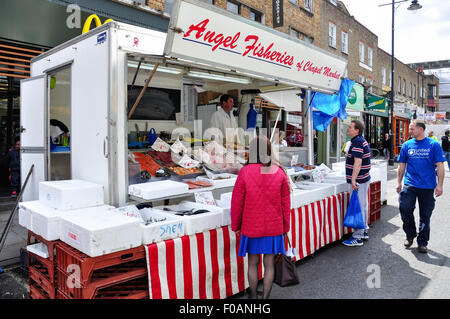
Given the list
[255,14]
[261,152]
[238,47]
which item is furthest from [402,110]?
[261,152]

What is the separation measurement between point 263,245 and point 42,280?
2273 millimetres

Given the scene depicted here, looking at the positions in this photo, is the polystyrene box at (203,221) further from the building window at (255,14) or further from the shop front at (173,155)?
the building window at (255,14)

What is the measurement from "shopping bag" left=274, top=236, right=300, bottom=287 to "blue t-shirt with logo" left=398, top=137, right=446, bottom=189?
3135mm

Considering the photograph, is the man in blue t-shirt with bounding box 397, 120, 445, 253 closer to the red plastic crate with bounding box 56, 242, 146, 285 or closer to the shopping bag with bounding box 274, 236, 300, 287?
the shopping bag with bounding box 274, 236, 300, 287

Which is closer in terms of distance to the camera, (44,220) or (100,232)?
(100,232)

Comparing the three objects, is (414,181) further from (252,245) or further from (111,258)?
(111,258)

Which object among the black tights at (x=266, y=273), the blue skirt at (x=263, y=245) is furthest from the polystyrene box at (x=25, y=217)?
the black tights at (x=266, y=273)

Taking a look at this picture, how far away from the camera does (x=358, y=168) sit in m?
5.73

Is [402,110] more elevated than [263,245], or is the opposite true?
[402,110]

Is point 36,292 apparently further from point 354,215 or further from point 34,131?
point 354,215

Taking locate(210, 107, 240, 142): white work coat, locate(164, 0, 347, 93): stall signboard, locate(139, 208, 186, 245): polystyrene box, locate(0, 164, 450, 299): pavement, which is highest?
locate(164, 0, 347, 93): stall signboard

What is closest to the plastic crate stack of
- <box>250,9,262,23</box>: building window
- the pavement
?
the pavement

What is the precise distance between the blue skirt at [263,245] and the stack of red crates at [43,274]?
1832 millimetres

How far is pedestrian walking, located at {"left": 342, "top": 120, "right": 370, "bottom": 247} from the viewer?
5.75 meters
